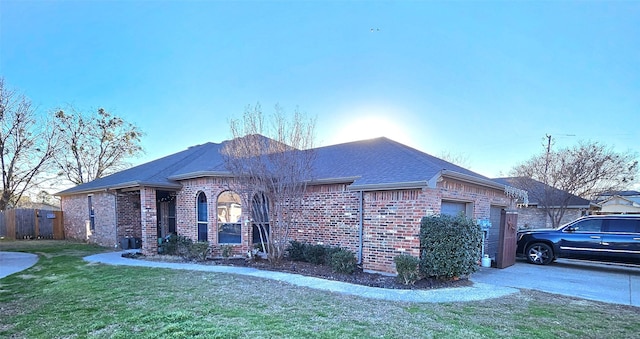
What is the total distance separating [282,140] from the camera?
8547mm

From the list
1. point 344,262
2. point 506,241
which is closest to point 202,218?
point 344,262

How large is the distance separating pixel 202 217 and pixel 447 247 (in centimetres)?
783

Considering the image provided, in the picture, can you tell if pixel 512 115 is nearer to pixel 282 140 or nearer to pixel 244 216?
pixel 282 140

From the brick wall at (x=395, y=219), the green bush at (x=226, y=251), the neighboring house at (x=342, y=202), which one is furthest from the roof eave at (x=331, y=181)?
the green bush at (x=226, y=251)

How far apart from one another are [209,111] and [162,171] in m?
3.28

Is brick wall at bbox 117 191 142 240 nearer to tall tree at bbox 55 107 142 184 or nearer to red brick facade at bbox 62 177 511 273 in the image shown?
red brick facade at bbox 62 177 511 273

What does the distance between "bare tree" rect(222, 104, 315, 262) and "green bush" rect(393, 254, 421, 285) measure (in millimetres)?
3564


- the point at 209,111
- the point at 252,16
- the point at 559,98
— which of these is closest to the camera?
the point at 252,16

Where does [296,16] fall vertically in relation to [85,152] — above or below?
above

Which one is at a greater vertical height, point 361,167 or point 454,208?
point 361,167

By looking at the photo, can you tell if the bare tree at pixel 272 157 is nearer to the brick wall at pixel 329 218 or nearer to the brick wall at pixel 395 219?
the brick wall at pixel 329 218

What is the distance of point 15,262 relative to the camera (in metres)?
9.66

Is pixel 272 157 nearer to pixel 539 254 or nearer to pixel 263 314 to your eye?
pixel 263 314

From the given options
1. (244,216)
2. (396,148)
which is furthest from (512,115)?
(244,216)
